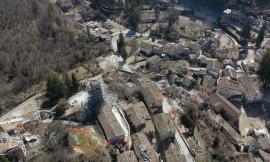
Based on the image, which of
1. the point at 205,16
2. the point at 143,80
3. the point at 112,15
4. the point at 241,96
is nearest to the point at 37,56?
the point at 143,80

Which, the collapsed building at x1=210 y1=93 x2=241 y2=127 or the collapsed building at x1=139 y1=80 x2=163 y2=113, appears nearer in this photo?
the collapsed building at x1=139 y1=80 x2=163 y2=113

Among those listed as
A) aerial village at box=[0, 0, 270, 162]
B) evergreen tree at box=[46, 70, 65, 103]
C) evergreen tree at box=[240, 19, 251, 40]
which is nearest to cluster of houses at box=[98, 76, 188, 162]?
aerial village at box=[0, 0, 270, 162]

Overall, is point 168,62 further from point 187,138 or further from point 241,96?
point 187,138

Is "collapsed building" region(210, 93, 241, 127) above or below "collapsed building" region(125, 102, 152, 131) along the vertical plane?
below

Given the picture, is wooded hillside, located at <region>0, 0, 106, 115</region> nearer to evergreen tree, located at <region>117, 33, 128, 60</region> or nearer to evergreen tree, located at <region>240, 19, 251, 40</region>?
evergreen tree, located at <region>117, 33, 128, 60</region>

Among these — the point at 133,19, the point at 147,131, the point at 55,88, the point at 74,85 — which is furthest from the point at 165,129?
the point at 133,19

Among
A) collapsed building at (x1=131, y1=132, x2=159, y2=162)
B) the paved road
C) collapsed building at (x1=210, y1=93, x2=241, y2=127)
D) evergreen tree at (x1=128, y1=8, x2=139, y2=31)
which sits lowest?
collapsed building at (x1=210, y1=93, x2=241, y2=127)

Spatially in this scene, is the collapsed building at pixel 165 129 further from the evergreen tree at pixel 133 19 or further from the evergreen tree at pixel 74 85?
the evergreen tree at pixel 133 19
